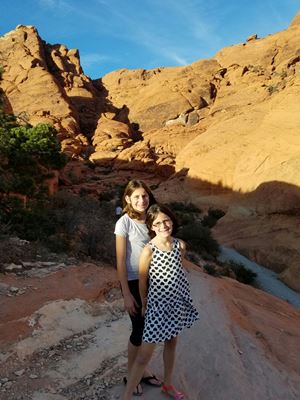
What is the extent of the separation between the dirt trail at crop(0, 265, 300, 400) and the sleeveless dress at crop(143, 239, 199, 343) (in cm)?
84

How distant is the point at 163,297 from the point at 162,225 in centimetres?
55

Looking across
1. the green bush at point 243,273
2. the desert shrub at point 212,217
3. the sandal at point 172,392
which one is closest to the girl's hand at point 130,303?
the sandal at point 172,392

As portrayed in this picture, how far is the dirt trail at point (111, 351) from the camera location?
3.79m

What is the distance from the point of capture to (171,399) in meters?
3.38

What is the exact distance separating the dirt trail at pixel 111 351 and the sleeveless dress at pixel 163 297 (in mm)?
842

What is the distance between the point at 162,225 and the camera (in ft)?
9.89

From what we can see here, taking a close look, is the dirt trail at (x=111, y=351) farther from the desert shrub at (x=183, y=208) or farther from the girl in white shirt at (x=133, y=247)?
the desert shrub at (x=183, y=208)

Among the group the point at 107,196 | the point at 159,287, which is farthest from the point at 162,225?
the point at 107,196

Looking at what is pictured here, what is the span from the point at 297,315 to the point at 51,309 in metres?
5.96

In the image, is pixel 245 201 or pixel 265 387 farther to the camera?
pixel 245 201

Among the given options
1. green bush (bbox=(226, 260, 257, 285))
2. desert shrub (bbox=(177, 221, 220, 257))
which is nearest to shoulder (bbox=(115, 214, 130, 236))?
green bush (bbox=(226, 260, 257, 285))

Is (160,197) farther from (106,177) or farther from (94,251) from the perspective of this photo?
(94,251)

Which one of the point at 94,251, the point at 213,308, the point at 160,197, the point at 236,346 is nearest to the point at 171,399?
the point at 236,346

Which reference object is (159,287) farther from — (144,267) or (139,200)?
(139,200)
